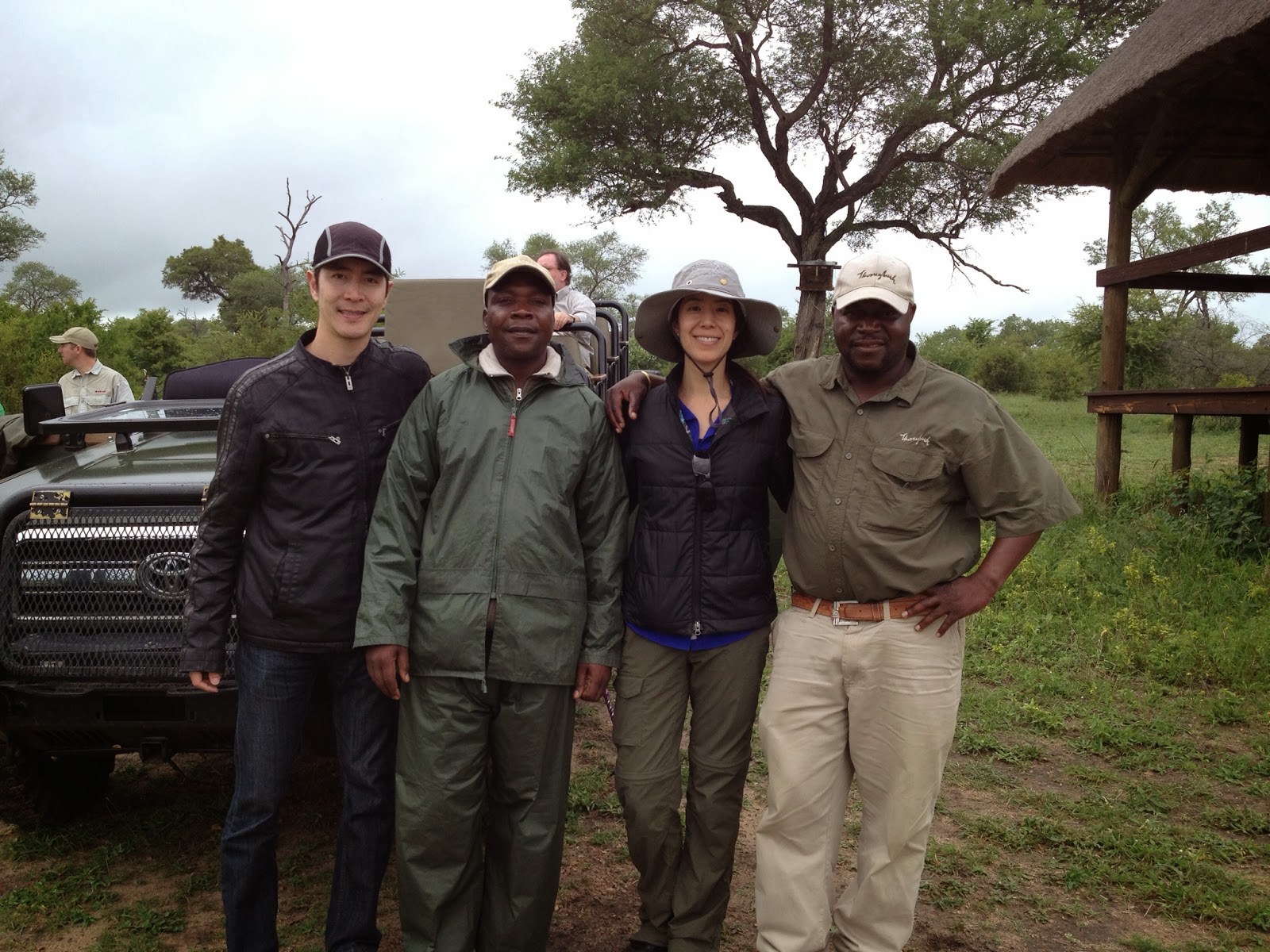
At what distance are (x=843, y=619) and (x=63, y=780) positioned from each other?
9.78 ft

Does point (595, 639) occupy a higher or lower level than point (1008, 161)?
lower

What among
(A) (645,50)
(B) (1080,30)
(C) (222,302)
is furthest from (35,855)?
(C) (222,302)

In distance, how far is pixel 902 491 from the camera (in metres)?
2.94

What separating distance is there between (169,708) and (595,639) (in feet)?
4.72

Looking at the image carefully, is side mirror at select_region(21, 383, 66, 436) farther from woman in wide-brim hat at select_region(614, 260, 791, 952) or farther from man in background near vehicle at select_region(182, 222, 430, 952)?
woman in wide-brim hat at select_region(614, 260, 791, 952)

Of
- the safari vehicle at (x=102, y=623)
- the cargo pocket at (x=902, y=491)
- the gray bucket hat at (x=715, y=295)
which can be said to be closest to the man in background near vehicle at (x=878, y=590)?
the cargo pocket at (x=902, y=491)

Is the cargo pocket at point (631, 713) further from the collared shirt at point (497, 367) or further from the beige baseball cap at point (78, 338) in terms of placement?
the beige baseball cap at point (78, 338)

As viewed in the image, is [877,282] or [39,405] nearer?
[877,282]

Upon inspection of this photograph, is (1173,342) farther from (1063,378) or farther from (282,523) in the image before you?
(282,523)

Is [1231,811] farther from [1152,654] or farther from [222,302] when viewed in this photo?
[222,302]

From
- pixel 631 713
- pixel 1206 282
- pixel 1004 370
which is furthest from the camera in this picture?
pixel 1004 370

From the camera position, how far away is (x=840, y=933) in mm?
3137

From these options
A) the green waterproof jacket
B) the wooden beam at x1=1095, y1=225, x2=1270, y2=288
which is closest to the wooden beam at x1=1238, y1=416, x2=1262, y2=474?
the wooden beam at x1=1095, y1=225, x2=1270, y2=288

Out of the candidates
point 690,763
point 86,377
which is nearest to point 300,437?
point 690,763
